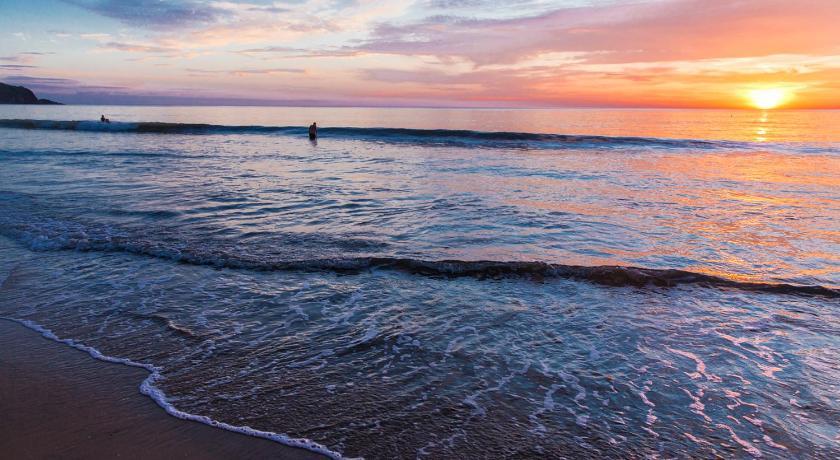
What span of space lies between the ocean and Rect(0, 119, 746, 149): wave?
21.4 metres

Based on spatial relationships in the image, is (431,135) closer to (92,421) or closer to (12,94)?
(92,421)

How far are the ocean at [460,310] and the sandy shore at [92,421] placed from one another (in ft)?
0.59

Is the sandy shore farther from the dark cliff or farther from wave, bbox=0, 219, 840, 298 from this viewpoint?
the dark cliff

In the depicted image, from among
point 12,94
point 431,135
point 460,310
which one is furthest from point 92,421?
point 12,94

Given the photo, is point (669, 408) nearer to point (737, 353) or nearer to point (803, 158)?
point (737, 353)

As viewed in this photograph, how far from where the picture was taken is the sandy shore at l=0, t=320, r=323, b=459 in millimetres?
3574

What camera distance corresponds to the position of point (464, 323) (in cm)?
591

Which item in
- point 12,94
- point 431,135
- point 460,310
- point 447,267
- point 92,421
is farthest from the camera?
point 12,94

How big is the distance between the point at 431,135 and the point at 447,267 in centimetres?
3639

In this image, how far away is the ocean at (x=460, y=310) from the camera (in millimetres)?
3992

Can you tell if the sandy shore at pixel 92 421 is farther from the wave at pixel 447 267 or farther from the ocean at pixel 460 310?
the wave at pixel 447 267

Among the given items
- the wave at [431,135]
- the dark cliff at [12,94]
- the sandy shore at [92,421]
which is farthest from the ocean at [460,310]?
the dark cliff at [12,94]

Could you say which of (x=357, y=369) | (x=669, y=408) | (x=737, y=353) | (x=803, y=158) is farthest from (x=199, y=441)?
(x=803, y=158)

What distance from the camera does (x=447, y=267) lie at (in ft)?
25.9
